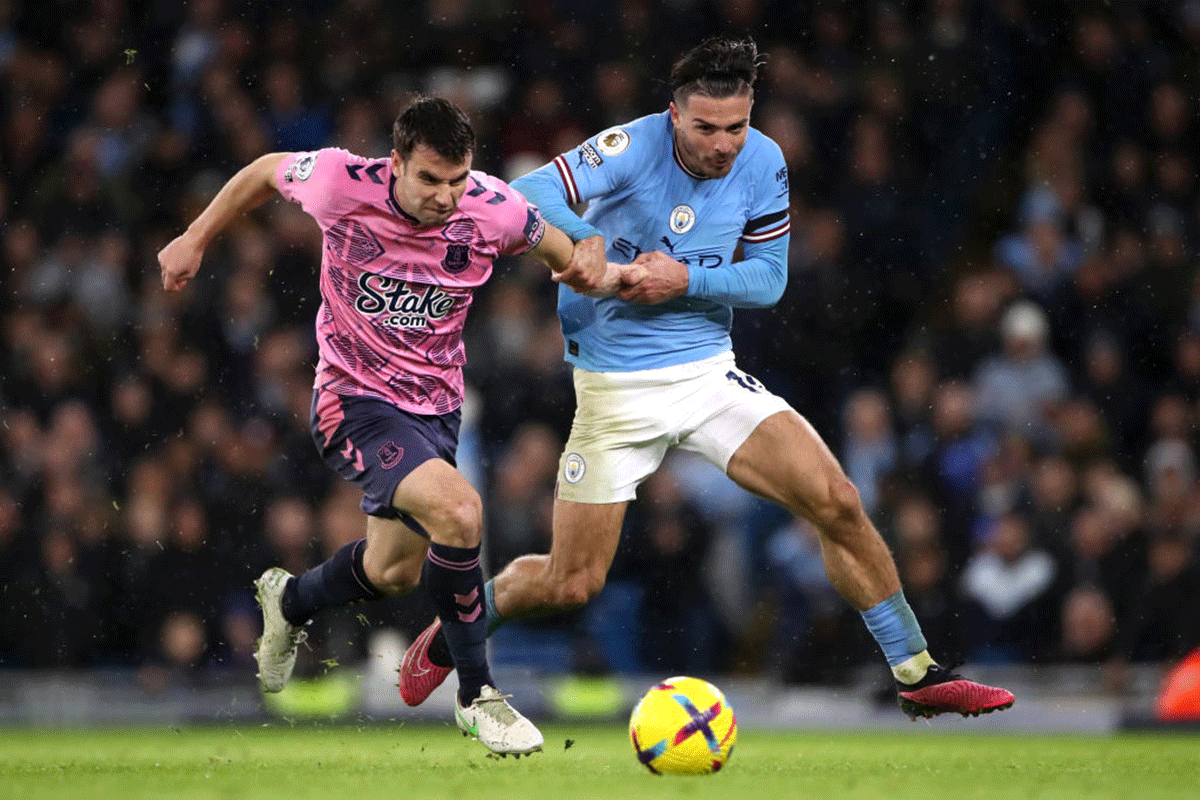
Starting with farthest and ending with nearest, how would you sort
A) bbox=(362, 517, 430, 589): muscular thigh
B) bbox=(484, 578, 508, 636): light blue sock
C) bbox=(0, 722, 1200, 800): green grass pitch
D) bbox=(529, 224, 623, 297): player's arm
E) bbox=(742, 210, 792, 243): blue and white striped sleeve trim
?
bbox=(484, 578, 508, 636): light blue sock
bbox=(742, 210, 792, 243): blue and white striped sleeve trim
bbox=(362, 517, 430, 589): muscular thigh
bbox=(529, 224, 623, 297): player's arm
bbox=(0, 722, 1200, 800): green grass pitch

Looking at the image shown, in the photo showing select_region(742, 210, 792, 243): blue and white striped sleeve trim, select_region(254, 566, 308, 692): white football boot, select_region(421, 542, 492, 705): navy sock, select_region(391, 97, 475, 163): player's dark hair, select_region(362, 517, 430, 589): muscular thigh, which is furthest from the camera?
select_region(254, 566, 308, 692): white football boot

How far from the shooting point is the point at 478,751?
26.7 feet

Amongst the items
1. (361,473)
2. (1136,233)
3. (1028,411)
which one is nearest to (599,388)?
(361,473)

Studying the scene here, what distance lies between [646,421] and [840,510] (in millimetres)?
897

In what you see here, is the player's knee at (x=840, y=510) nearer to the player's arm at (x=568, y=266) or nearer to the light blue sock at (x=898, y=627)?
the light blue sock at (x=898, y=627)

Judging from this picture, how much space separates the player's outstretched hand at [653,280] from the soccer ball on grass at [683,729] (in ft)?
4.98

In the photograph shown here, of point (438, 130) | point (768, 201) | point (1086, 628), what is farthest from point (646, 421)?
point (1086, 628)

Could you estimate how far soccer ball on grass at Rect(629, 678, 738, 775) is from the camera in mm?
6348

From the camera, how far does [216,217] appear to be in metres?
6.77

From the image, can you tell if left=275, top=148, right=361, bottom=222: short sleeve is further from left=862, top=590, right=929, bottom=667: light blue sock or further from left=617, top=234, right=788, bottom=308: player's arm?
left=862, top=590, right=929, bottom=667: light blue sock

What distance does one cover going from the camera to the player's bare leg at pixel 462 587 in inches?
254

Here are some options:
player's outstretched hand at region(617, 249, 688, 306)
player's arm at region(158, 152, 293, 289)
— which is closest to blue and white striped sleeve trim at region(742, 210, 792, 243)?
player's outstretched hand at region(617, 249, 688, 306)

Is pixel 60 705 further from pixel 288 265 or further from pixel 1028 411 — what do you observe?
pixel 1028 411

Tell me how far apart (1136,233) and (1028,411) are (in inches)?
78.4
